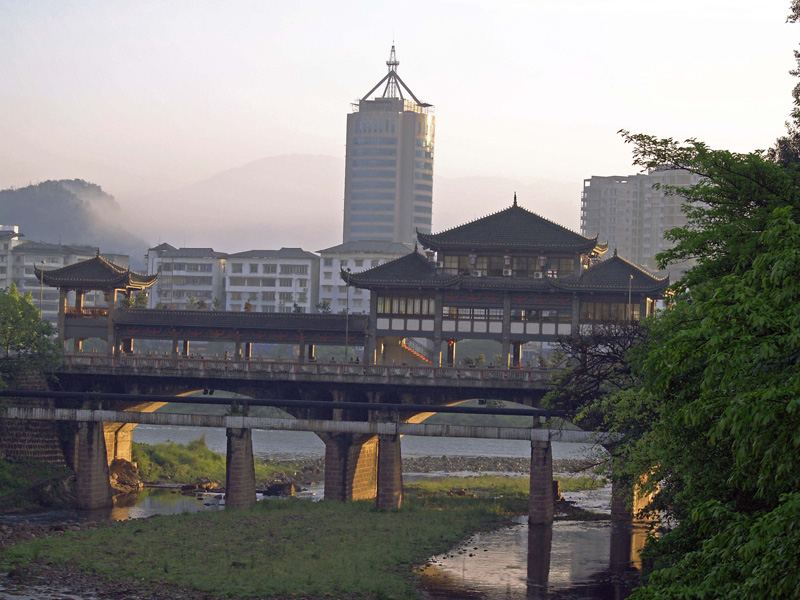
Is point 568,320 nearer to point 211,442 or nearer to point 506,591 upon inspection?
point 506,591

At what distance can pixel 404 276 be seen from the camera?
67.6 meters

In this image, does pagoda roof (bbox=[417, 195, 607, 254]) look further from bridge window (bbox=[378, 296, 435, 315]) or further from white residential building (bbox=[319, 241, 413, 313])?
white residential building (bbox=[319, 241, 413, 313])

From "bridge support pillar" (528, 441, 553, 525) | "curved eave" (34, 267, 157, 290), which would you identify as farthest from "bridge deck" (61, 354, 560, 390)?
"curved eave" (34, 267, 157, 290)

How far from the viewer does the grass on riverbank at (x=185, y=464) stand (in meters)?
73.6

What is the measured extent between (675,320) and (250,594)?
73.8 ft

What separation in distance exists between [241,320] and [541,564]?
98.0 feet

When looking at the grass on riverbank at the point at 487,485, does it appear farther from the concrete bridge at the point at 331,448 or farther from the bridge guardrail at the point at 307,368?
the bridge guardrail at the point at 307,368

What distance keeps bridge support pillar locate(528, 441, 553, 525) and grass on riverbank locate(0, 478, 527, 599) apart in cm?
289

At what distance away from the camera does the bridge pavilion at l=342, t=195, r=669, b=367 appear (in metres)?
65.6

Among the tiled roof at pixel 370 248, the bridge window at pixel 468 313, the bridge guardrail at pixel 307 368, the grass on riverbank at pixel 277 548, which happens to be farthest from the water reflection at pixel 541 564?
the tiled roof at pixel 370 248

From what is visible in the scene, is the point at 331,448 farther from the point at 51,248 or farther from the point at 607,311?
the point at 51,248

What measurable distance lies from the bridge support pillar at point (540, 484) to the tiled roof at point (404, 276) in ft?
50.3

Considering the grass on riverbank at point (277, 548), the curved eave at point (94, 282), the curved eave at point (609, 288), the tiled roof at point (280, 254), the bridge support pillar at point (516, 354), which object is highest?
the tiled roof at point (280, 254)

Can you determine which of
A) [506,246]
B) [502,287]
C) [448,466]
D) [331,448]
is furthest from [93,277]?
[448,466]
